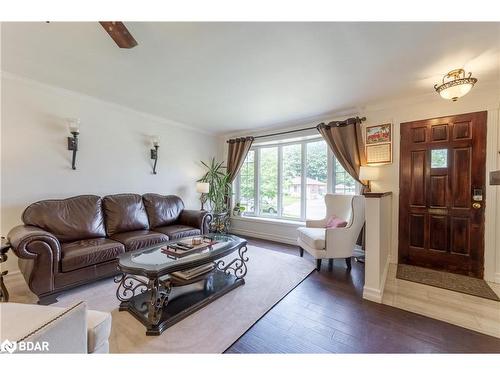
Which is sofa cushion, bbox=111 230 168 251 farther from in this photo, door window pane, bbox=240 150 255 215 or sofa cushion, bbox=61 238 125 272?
door window pane, bbox=240 150 255 215

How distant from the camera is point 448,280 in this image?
8.31ft

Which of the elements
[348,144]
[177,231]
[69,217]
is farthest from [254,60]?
[69,217]

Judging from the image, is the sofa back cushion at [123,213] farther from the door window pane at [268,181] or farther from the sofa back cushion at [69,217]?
the door window pane at [268,181]

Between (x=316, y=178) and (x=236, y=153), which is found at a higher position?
(x=236, y=153)

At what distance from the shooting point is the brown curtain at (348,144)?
10.9 ft

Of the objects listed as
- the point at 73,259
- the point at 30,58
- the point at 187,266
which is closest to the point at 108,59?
the point at 30,58

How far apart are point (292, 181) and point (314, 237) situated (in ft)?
5.62

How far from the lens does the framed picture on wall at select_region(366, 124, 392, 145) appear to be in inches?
124

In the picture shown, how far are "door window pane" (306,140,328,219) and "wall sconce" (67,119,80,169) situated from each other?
3728mm

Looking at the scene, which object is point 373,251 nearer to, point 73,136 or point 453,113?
point 453,113

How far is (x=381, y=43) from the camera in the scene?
71.4 inches

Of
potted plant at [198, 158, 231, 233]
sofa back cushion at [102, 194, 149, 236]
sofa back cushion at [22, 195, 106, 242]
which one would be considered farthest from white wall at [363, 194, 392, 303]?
sofa back cushion at [22, 195, 106, 242]

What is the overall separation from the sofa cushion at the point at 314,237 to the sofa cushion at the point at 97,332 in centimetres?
238
